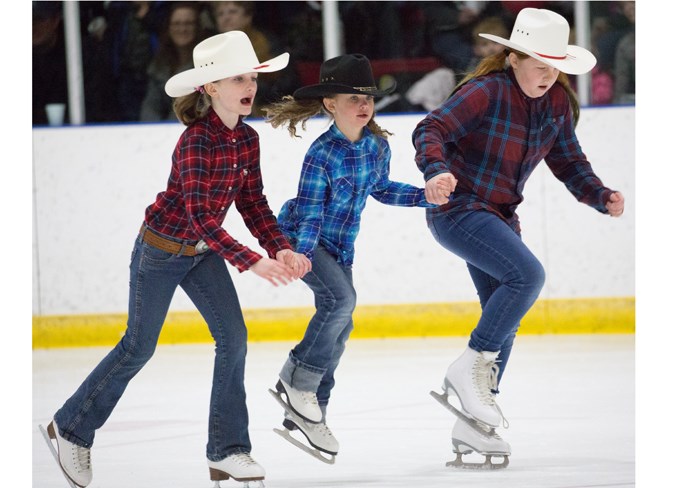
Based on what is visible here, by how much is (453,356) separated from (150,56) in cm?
305

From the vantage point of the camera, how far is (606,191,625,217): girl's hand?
14.9 ft

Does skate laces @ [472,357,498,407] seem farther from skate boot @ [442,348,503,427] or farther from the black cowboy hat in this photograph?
the black cowboy hat

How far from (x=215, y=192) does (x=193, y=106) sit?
31 centimetres

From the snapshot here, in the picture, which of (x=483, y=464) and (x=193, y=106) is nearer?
(x=193, y=106)

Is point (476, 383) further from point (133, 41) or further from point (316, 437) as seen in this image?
point (133, 41)

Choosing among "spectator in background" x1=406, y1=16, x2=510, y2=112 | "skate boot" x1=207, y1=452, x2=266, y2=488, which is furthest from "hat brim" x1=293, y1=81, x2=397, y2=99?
"spectator in background" x1=406, y1=16, x2=510, y2=112

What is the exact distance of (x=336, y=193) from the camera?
4.50 meters

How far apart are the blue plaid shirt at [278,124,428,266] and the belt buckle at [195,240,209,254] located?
1.32ft

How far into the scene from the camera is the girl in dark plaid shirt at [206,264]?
4074 mm

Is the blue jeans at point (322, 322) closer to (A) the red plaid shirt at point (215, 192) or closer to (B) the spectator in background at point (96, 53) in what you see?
(A) the red plaid shirt at point (215, 192)

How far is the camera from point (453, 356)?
7.64m

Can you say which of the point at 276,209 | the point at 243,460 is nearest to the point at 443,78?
the point at 276,209

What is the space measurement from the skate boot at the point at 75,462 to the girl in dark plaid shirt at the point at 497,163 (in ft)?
4.14

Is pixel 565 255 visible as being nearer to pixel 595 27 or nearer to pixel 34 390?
pixel 595 27
